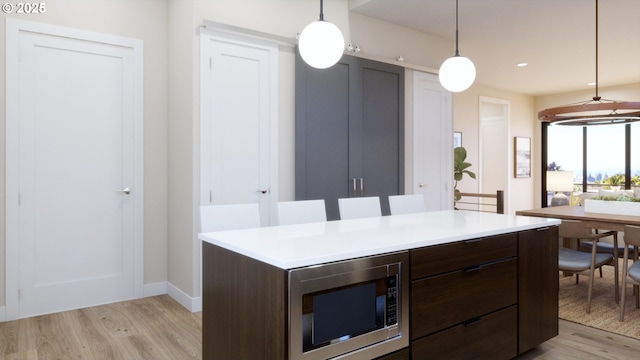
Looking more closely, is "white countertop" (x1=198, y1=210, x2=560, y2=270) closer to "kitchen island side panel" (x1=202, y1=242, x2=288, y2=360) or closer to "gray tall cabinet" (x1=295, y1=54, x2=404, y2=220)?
"kitchen island side panel" (x1=202, y1=242, x2=288, y2=360)

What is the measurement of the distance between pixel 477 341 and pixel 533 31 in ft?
13.3

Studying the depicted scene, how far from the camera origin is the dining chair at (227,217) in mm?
2444

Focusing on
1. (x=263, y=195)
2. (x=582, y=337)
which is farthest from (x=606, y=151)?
(x=263, y=195)

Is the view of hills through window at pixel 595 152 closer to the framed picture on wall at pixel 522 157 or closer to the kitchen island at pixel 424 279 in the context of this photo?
the framed picture on wall at pixel 522 157

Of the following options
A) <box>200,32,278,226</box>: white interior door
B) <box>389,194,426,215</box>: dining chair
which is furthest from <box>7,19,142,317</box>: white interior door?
<box>389,194,426,215</box>: dining chair

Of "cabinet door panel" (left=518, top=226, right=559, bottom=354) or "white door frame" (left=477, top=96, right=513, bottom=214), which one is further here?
"white door frame" (left=477, top=96, right=513, bottom=214)

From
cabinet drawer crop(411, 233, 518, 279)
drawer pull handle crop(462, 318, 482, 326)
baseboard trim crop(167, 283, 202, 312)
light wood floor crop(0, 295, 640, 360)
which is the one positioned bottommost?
light wood floor crop(0, 295, 640, 360)

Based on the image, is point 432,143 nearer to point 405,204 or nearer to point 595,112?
point 405,204

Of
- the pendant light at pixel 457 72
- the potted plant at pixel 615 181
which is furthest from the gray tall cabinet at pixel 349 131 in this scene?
the potted plant at pixel 615 181

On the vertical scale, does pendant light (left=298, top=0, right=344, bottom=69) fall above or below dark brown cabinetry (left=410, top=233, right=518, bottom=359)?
above

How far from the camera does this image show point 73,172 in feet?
11.3

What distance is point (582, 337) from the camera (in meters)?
2.92

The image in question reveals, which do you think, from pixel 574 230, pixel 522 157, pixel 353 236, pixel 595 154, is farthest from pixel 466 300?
pixel 595 154

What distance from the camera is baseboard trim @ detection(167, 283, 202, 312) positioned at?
3.38 m
